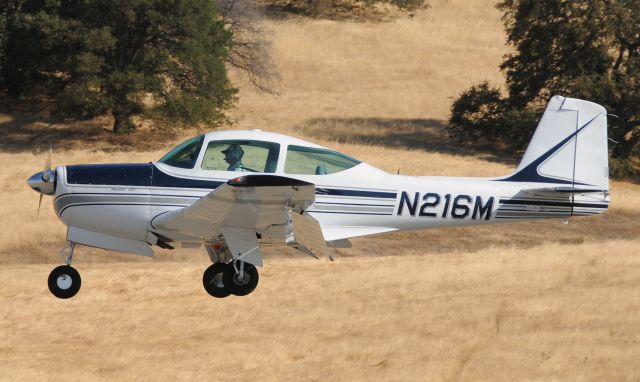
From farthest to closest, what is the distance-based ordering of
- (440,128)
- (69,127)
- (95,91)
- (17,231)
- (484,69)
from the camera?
(484,69)
(440,128)
(69,127)
(95,91)
(17,231)

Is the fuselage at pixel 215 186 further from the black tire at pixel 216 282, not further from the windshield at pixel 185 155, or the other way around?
the black tire at pixel 216 282

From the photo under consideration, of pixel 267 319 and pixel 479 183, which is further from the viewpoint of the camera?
pixel 267 319

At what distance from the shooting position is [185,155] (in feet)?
52.0

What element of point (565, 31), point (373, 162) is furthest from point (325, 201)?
point (565, 31)

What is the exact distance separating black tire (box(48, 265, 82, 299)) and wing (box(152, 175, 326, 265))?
5.49 feet

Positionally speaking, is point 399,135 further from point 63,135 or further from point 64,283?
point 64,283

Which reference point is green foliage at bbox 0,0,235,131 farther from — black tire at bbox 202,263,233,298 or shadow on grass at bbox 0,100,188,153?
black tire at bbox 202,263,233,298

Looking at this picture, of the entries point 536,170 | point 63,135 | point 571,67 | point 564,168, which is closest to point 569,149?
point 564,168

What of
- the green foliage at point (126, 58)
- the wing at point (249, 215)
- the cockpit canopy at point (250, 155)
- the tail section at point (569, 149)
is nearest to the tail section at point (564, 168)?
the tail section at point (569, 149)

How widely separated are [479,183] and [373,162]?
20029 mm

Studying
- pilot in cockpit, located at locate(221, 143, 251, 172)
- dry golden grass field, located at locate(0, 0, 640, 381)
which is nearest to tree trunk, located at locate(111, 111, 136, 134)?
dry golden grass field, located at locate(0, 0, 640, 381)

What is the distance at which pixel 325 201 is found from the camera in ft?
52.9

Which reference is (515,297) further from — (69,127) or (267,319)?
(69,127)

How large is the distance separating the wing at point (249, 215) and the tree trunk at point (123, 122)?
25.7 m
